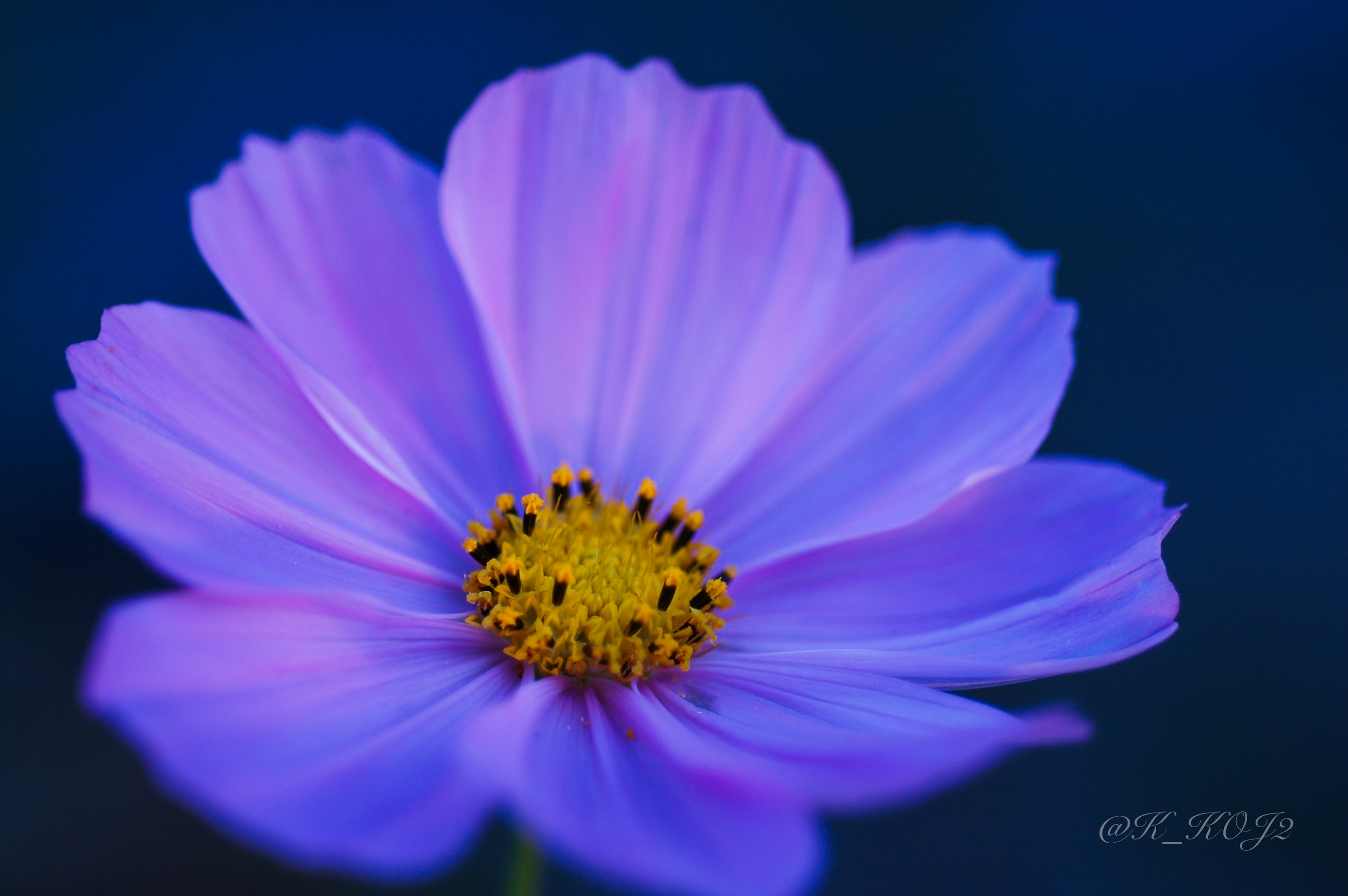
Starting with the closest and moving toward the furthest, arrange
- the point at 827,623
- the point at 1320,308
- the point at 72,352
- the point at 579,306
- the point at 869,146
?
the point at 72,352 < the point at 827,623 < the point at 579,306 < the point at 1320,308 < the point at 869,146

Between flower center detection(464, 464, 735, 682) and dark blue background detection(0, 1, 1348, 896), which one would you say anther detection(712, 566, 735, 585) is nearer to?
flower center detection(464, 464, 735, 682)

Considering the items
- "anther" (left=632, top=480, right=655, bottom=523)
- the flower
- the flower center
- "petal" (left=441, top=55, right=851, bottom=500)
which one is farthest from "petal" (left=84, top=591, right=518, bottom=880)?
"petal" (left=441, top=55, right=851, bottom=500)

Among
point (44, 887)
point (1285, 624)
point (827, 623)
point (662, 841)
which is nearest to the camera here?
point (662, 841)

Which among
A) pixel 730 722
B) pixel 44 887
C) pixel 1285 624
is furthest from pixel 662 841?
pixel 1285 624

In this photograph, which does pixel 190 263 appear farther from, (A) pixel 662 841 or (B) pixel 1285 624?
(B) pixel 1285 624

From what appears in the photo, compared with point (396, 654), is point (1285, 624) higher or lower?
higher

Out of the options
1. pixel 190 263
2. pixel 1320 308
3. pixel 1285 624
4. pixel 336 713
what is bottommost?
pixel 336 713

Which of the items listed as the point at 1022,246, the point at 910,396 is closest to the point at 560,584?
the point at 910,396

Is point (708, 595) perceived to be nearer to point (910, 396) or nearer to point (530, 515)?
point (530, 515)
